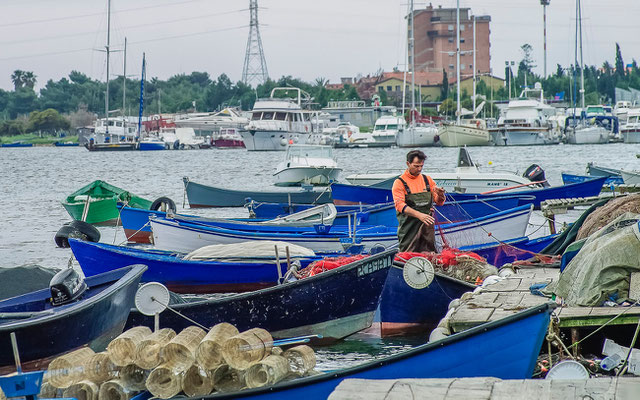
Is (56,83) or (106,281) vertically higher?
(56,83)

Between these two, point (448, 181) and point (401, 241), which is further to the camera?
point (448, 181)

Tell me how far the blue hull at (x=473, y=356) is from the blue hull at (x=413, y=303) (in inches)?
177

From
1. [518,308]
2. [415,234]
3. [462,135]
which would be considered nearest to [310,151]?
[415,234]

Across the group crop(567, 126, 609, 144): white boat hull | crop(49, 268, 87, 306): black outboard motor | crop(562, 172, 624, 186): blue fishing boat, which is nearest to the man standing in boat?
crop(49, 268, 87, 306): black outboard motor

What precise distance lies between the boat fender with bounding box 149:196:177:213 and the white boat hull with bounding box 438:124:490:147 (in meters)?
62.3

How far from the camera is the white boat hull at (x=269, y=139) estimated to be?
75.9m

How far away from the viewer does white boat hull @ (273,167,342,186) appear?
124 feet

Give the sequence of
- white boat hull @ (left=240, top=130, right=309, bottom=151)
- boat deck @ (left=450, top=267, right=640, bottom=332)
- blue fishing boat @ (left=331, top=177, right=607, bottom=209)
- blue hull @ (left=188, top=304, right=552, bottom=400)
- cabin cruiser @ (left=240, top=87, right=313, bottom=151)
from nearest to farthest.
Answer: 1. blue hull @ (left=188, top=304, right=552, bottom=400)
2. boat deck @ (left=450, top=267, right=640, bottom=332)
3. blue fishing boat @ (left=331, top=177, right=607, bottom=209)
4. cabin cruiser @ (left=240, top=87, right=313, bottom=151)
5. white boat hull @ (left=240, top=130, right=309, bottom=151)

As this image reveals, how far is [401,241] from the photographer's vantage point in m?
12.1

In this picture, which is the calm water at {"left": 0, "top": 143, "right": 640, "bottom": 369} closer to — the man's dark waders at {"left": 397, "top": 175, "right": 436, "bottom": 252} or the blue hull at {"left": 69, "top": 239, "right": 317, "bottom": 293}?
the man's dark waders at {"left": 397, "top": 175, "right": 436, "bottom": 252}

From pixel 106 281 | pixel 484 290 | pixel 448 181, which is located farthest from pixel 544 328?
pixel 448 181

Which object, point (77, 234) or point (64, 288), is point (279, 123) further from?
point (64, 288)

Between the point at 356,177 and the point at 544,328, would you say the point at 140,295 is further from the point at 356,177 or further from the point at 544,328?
the point at 356,177

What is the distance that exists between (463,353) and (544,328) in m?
0.63
